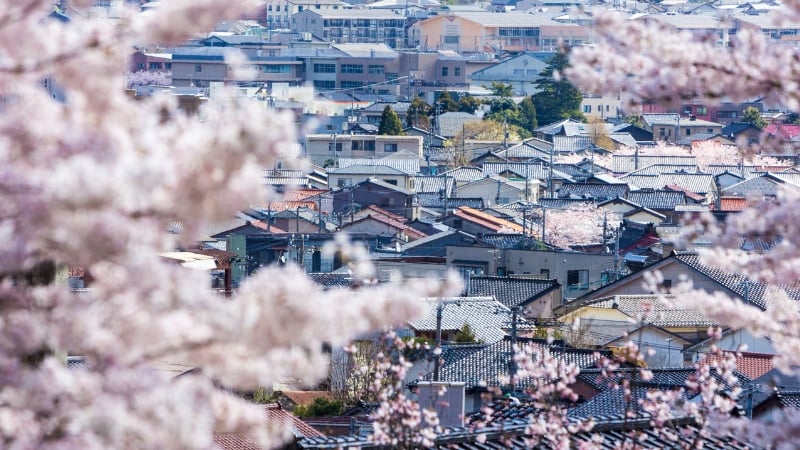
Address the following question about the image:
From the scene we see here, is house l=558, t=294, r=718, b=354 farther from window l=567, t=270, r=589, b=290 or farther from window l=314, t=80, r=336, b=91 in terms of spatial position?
window l=314, t=80, r=336, b=91

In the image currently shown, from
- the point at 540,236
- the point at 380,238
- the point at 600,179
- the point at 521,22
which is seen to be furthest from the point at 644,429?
the point at 521,22

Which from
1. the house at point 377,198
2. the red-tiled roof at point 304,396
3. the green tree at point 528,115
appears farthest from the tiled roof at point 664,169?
the red-tiled roof at point 304,396

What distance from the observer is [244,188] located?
2.07 metres

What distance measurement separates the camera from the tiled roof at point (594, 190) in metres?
33.6

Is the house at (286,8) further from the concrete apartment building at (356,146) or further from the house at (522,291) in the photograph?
the house at (522,291)

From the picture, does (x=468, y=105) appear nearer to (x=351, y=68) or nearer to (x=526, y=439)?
(x=351, y=68)

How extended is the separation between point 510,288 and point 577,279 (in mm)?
3706

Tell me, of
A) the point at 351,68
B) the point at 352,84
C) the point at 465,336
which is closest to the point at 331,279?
the point at 465,336

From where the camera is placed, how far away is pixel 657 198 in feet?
107

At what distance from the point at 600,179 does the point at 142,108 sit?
112 ft

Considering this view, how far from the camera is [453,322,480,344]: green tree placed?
15773 mm

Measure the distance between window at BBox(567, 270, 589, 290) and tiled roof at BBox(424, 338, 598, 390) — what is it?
8894 millimetres

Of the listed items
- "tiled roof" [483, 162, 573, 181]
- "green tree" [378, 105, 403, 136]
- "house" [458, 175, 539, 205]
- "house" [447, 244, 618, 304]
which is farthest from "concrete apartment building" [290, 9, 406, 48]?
"house" [447, 244, 618, 304]

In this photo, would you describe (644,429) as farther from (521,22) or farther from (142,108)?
(521,22)
